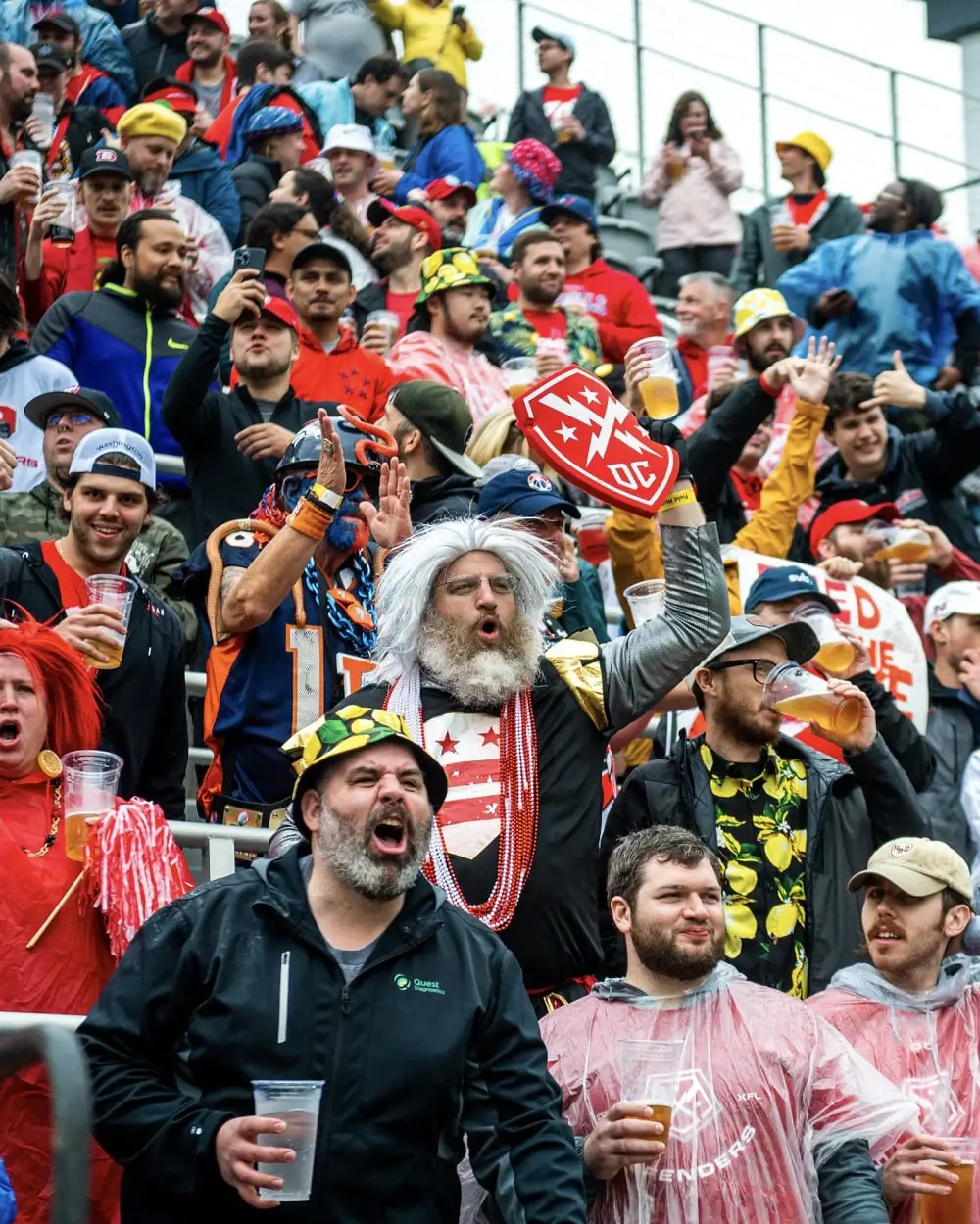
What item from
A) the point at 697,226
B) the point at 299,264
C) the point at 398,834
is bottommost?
the point at 398,834

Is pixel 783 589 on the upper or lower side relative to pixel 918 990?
upper

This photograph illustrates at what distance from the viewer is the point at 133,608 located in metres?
7.13

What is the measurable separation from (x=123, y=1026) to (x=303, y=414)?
12.4 feet

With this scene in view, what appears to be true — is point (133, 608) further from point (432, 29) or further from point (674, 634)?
point (432, 29)

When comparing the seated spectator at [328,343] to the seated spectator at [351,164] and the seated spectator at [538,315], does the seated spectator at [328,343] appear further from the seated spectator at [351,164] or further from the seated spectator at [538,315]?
the seated spectator at [351,164]

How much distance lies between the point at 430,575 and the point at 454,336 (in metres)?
3.45

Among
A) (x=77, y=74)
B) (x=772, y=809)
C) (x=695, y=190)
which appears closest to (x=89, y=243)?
(x=77, y=74)

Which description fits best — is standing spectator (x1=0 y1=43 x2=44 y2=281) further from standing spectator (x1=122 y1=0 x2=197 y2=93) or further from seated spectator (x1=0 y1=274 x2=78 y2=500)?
standing spectator (x1=122 y1=0 x2=197 y2=93)

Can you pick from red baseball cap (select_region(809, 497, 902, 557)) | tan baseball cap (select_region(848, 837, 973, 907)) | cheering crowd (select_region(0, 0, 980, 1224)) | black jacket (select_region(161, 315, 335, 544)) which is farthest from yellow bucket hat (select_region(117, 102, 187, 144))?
tan baseball cap (select_region(848, 837, 973, 907))

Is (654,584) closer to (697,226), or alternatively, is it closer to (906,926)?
(906,926)

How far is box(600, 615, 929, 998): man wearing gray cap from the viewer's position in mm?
6715

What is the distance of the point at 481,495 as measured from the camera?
7.38 metres

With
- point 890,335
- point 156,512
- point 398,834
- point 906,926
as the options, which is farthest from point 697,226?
point 398,834

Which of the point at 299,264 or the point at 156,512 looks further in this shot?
the point at 299,264
